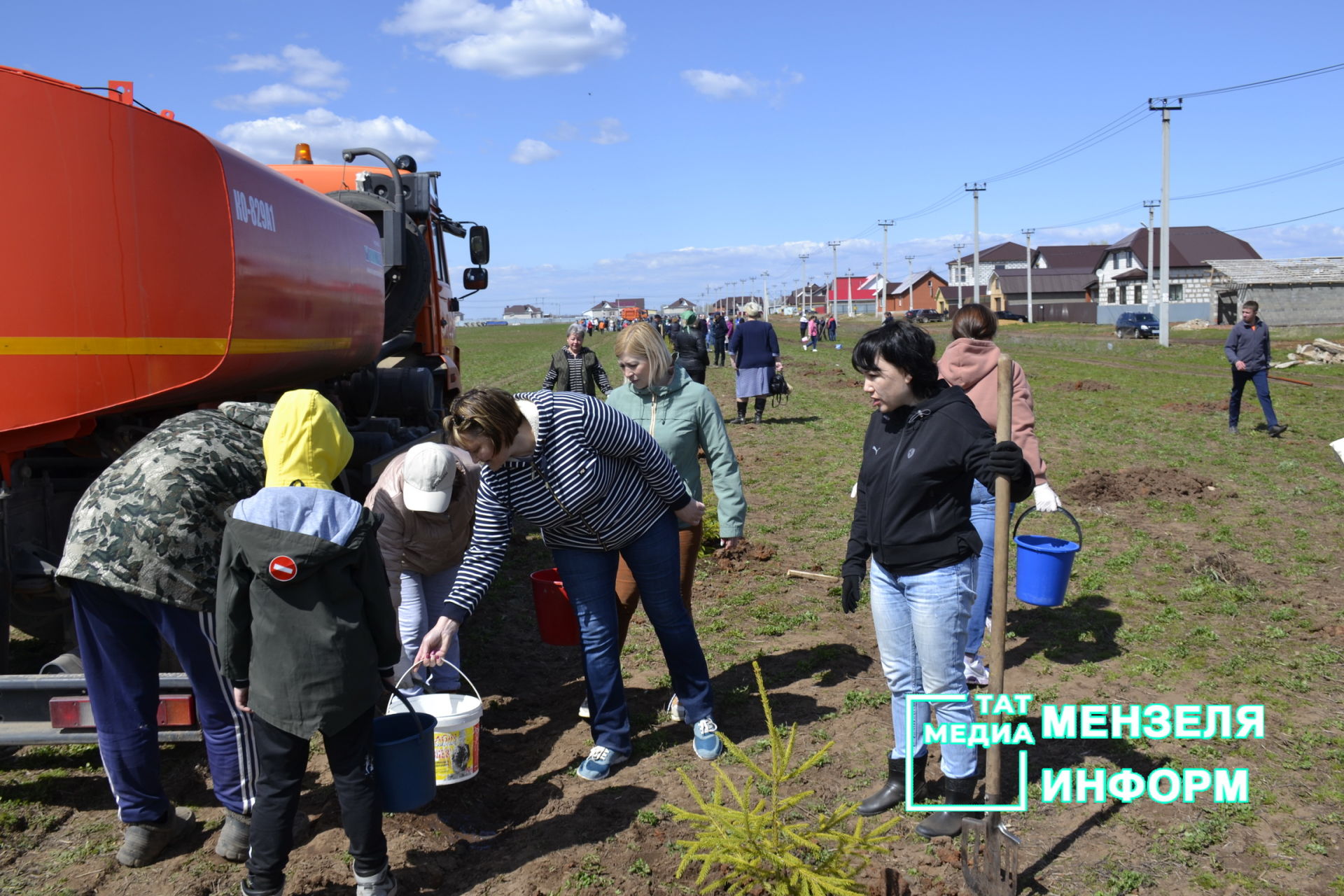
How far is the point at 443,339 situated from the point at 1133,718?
23.8ft

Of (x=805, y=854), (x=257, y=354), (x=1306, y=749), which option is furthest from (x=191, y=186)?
(x=1306, y=749)

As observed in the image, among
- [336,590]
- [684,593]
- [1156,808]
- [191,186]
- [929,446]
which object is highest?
[191,186]

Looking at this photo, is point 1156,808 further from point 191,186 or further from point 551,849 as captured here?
point 191,186

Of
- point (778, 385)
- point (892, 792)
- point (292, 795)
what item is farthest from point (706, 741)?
point (778, 385)

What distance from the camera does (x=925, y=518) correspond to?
3.61 m

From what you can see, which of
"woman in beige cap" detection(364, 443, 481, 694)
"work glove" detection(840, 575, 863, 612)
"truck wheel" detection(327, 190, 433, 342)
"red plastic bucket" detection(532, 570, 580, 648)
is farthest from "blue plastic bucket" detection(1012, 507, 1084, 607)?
"truck wheel" detection(327, 190, 433, 342)

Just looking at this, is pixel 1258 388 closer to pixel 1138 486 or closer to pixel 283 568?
pixel 1138 486

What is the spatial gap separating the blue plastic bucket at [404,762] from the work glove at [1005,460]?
2.19 m

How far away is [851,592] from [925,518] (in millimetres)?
614

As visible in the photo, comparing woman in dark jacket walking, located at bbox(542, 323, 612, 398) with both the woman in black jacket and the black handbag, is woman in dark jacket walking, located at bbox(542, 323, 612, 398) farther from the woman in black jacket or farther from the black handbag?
the woman in black jacket

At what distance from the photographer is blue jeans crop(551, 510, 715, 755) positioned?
4305mm

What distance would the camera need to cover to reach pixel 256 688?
3232mm

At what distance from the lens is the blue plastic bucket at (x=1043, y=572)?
5363 mm

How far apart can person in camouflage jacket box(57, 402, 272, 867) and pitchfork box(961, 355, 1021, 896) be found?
267cm
